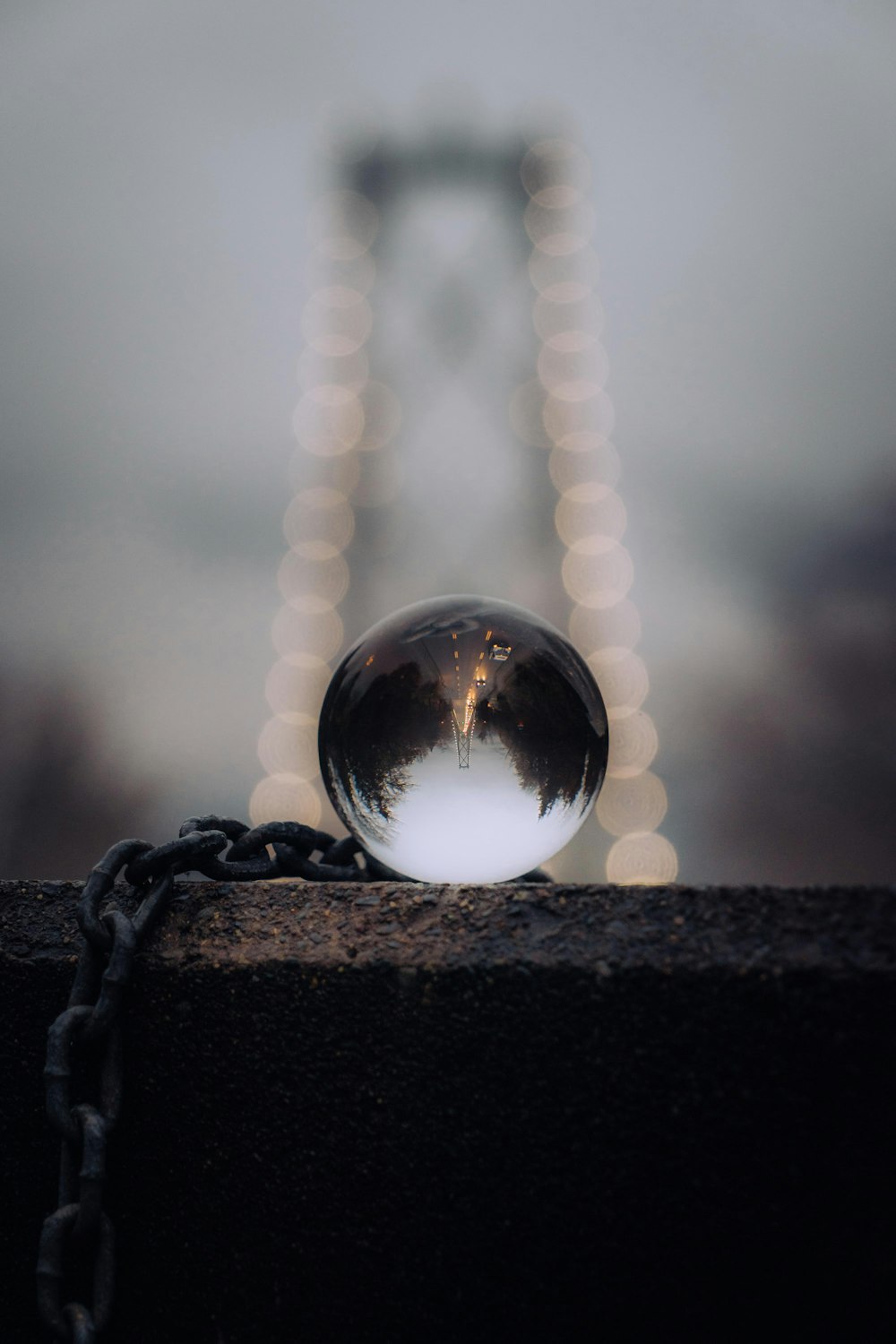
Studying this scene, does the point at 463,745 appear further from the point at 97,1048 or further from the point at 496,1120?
the point at 97,1048

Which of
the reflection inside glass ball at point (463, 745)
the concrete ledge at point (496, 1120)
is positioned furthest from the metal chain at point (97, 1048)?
the reflection inside glass ball at point (463, 745)

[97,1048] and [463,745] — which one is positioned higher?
[463,745]

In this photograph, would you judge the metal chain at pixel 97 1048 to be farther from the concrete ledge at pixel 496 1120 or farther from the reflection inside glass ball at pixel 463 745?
the reflection inside glass ball at pixel 463 745

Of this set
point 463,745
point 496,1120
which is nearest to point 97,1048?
point 496,1120

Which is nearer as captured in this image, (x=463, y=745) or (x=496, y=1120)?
(x=496, y=1120)

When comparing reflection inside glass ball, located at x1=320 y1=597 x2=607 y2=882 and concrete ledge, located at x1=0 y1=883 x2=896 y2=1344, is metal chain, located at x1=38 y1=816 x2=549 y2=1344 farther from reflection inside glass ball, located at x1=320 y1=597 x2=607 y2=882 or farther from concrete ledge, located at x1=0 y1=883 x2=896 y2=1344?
reflection inside glass ball, located at x1=320 y1=597 x2=607 y2=882

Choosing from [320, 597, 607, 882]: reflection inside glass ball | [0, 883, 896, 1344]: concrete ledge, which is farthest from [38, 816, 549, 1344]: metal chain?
[320, 597, 607, 882]: reflection inside glass ball
